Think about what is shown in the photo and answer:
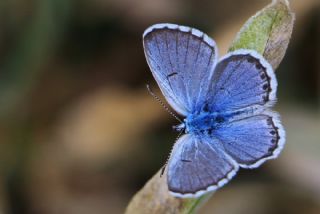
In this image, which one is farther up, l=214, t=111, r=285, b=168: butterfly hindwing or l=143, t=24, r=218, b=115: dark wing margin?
l=143, t=24, r=218, b=115: dark wing margin

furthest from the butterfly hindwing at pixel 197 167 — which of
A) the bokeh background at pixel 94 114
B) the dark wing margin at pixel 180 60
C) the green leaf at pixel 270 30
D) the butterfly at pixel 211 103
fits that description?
the bokeh background at pixel 94 114

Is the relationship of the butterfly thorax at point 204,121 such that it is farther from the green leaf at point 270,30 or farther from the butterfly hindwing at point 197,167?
the green leaf at point 270,30

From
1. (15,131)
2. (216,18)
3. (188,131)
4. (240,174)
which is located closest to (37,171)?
(15,131)

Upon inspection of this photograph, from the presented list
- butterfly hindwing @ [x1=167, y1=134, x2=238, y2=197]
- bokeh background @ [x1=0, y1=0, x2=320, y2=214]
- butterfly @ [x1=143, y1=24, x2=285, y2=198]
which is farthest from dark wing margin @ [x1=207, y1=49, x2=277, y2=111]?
bokeh background @ [x1=0, y1=0, x2=320, y2=214]

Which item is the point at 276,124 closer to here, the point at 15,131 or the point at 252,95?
the point at 252,95

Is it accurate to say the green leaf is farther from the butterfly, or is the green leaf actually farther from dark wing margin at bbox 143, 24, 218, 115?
dark wing margin at bbox 143, 24, 218, 115

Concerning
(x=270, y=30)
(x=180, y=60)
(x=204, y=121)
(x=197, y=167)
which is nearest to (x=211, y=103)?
(x=204, y=121)

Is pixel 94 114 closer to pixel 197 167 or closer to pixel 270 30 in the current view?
pixel 197 167
